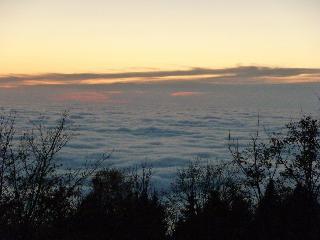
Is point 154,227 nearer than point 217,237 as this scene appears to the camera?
No

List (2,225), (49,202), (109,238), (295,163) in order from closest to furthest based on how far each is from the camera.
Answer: (49,202), (2,225), (295,163), (109,238)

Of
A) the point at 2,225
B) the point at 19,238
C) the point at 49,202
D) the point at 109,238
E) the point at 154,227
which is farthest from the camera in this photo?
the point at 154,227

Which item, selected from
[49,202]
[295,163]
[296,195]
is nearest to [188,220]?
[296,195]

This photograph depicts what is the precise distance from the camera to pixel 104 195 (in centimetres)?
6925

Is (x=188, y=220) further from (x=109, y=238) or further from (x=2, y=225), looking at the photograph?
(x=2, y=225)

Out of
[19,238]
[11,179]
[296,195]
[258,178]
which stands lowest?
[296,195]

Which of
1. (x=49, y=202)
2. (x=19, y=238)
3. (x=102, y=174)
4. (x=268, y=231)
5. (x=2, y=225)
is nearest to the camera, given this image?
(x=19, y=238)

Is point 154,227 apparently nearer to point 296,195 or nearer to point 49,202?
point 296,195

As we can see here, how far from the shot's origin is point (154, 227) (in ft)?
161

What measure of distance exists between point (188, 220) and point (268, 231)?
1210 cm

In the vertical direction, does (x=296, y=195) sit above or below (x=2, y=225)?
below

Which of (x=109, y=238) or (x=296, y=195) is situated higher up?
(x=296, y=195)

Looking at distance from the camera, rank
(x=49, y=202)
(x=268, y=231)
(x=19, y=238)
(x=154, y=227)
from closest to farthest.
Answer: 1. (x=19, y=238)
2. (x=49, y=202)
3. (x=268, y=231)
4. (x=154, y=227)

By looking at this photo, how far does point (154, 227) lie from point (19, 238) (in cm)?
3274
